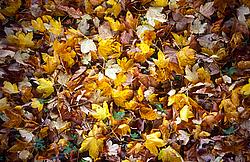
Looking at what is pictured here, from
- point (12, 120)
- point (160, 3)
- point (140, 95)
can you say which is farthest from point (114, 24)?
point (12, 120)

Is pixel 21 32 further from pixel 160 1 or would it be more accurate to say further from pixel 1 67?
pixel 160 1

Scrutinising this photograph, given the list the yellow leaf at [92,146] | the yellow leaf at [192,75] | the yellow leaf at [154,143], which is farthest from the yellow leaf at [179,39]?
the yellow leaf at [92,146]

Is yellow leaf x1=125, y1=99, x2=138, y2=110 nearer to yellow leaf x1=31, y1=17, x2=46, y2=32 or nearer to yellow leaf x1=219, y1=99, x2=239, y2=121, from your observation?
yellow leaf x1=219, y1=99, x2=239, y2=121

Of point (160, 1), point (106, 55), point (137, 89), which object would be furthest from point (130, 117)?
point (160, 1)

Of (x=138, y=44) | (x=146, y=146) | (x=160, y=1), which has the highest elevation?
(x=160, y=1)

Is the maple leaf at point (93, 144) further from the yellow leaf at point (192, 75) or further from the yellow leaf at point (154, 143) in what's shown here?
the yellow leaf at point (192, 75)

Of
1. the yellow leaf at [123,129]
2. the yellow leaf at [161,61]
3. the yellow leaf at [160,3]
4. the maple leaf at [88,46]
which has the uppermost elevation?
the yellow leaf at [160,3]
